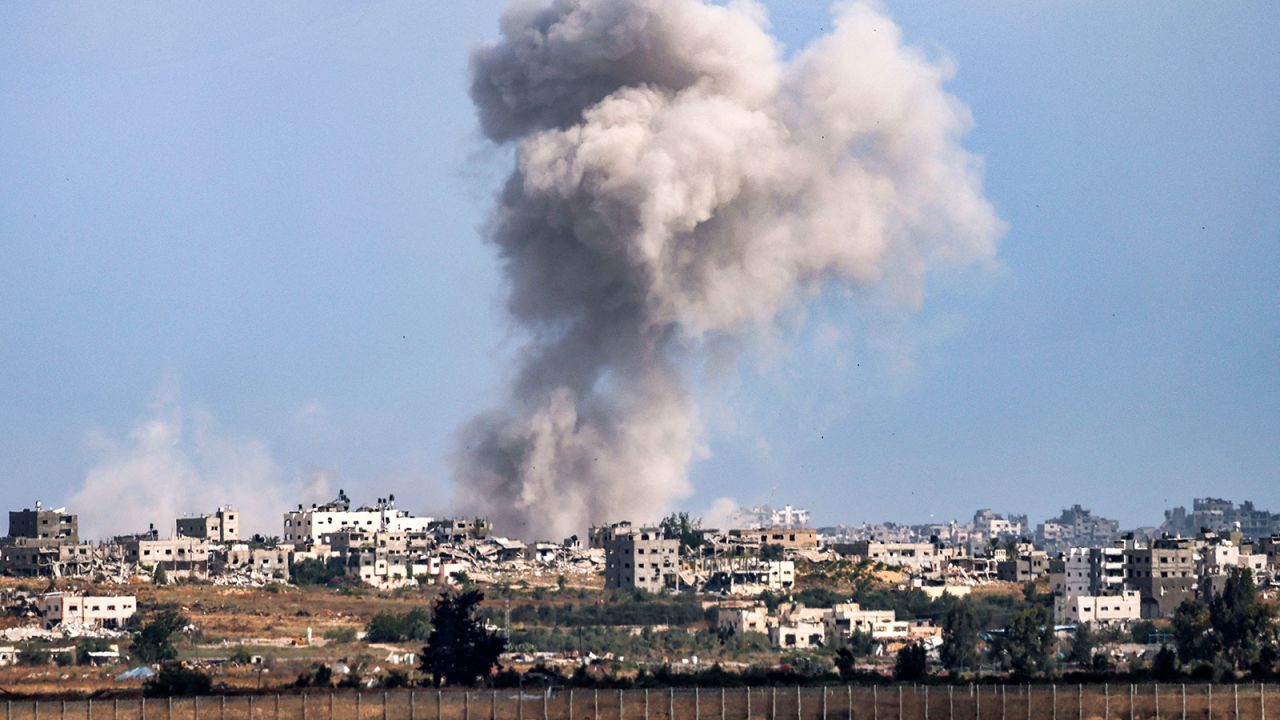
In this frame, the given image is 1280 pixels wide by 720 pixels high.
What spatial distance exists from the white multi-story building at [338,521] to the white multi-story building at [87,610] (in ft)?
117

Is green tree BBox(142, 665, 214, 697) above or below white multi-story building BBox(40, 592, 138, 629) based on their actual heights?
below

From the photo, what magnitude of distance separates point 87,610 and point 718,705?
45.0 metres

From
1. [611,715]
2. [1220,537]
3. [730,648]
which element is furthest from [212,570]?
[611,715]

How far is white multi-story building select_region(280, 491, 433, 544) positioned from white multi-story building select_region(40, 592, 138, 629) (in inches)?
1399

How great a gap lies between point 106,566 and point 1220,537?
190 feet

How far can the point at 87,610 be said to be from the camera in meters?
89.2

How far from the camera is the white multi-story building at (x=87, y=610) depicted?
88.2m

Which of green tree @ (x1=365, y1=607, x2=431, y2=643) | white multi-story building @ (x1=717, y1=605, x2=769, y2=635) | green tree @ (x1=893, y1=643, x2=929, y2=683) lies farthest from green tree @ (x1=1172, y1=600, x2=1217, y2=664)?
green tree @ (x1=365, y1=607, x2=431, y2=643)

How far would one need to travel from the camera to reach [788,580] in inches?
4387

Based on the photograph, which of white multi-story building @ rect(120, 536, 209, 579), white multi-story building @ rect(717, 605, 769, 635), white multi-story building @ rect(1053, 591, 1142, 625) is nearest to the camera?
white multi-story building @ rect(717, 605, 769, 635)

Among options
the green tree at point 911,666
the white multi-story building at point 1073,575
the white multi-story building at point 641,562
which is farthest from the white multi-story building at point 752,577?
the green tree at point 911,666

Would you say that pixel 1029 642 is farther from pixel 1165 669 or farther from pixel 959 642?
pixel 1165 669

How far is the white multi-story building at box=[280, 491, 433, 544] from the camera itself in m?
128

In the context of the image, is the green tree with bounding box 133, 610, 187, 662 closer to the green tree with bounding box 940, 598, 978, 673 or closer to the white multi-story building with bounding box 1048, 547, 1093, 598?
the green tree with bounding box 940, 598, 978, 673
